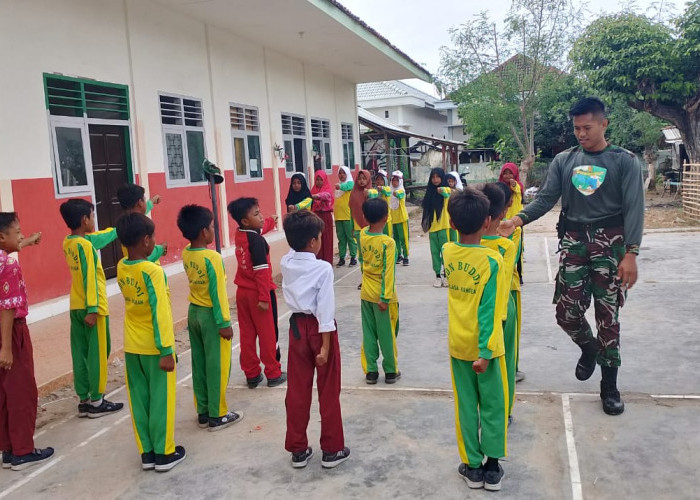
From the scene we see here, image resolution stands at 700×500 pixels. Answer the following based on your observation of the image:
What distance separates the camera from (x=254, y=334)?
15.4ft

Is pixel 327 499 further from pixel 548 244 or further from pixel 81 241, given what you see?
pixel 548 244

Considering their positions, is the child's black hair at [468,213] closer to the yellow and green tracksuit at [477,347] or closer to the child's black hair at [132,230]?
the yellow and green tracksuit at [477,347]

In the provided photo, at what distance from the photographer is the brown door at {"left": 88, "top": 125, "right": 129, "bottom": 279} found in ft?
25.9

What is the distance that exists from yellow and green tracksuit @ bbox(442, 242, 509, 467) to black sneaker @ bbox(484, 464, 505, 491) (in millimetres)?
68

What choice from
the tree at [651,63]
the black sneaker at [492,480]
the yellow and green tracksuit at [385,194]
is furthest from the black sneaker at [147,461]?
the tree at [651,63]

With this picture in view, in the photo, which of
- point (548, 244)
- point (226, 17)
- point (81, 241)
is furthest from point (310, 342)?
point (548, 244)


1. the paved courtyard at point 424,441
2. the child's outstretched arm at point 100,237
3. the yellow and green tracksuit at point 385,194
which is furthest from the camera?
the yellow and green tracksuit at point 385,194

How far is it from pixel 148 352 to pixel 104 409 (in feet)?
4.06

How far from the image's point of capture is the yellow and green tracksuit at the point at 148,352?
11.1ft

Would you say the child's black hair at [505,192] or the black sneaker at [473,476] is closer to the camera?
the black sneaker at [473,476]

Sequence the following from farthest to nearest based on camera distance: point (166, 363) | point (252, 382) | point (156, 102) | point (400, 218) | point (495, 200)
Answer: point (400, 218) → point (156, 102) → point (252, 382) → point (495, 200) → point (166, 363)

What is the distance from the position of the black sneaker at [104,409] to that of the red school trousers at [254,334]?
36.5 inches

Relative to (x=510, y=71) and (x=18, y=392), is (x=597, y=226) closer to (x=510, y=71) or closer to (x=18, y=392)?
(x=18, y=392)

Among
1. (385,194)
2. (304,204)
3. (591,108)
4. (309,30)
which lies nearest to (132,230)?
(591,108)
